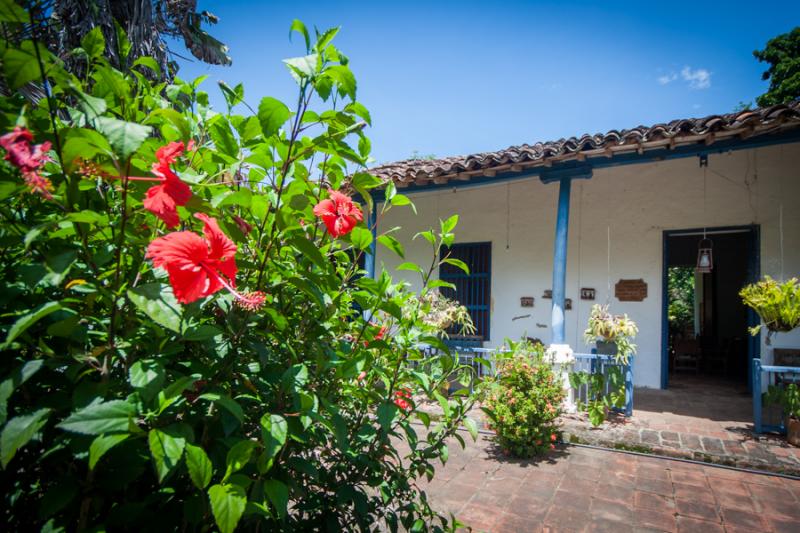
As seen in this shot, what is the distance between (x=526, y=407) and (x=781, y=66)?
20.8m

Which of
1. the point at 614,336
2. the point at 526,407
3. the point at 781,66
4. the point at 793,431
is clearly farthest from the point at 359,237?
the point at 781,66

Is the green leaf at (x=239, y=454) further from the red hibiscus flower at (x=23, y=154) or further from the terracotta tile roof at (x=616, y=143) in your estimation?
the terracotta tile roof at (x=616, y=143)

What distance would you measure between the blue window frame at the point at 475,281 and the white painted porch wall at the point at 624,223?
14 centimetres

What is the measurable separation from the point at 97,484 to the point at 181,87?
0.87m

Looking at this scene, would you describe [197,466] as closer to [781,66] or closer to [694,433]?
[694,433]

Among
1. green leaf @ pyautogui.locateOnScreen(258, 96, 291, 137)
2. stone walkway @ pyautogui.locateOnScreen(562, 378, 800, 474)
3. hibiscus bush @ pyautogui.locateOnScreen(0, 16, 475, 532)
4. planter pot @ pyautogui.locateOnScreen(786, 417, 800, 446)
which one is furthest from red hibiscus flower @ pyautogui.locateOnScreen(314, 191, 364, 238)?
planter pot @ pyautogui.locateOnScreen(786, 417, 800, 446)

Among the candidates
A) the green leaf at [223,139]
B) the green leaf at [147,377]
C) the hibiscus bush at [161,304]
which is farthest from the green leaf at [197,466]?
the green leaf at [223,139]

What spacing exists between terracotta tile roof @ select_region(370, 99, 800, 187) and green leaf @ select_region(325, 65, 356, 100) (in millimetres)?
3191

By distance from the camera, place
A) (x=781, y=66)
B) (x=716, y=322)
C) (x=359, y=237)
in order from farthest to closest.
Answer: (x=781, y=66) < (x=716, y=322) < (x=359, y=237)

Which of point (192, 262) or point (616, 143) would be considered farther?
point (616, 143)

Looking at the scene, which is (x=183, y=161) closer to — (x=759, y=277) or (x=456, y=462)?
(x=456, y=462)

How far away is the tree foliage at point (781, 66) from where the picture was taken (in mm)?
15773

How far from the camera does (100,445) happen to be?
1.81ft

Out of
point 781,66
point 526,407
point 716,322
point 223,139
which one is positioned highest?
point 781,66
